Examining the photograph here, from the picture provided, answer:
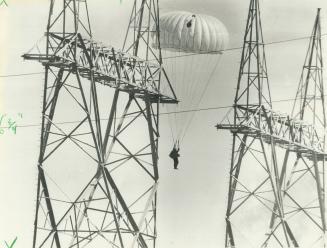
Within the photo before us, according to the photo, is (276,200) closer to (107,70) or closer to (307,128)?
(307,128)

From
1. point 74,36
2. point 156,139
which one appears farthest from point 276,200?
point 74,36

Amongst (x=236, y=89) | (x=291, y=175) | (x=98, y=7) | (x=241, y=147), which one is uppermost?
(x=98, y=7)

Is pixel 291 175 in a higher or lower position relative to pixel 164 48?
lower

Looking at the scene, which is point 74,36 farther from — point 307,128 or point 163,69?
point 307,128

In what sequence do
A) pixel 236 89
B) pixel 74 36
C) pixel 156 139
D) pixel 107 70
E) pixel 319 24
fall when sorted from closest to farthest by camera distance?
pixel 74 36 → pixel 107 70 → pixel 156 139 → pixel 236 89 → pixel 319 24

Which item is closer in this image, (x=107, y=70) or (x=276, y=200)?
(x=107, y=70)

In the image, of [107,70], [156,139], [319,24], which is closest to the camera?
[107,70]

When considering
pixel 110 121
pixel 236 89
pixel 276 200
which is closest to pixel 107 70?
pixel 110 121

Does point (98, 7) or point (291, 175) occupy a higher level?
point (98, 7)

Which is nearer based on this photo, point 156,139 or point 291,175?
point 156,139
